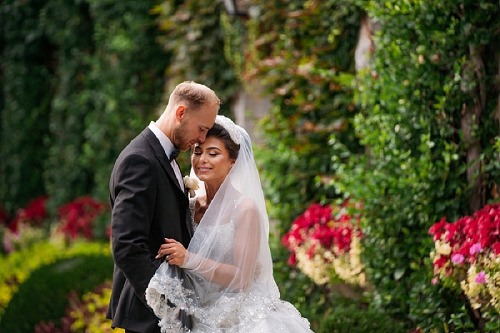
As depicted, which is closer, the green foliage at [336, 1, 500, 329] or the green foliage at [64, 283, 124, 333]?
the green foliage at [336, 1, 500, 329]

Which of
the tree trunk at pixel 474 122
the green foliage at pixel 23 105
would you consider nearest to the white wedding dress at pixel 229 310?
the tree trunk at pixel 474 122

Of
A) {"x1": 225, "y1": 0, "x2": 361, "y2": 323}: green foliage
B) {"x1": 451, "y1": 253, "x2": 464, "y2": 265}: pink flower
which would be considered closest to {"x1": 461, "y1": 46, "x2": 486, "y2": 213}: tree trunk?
{"x1": 451, "y1": 253, "x2": 464, "y2": 265}: pink flower

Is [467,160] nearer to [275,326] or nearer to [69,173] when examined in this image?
[275,326]

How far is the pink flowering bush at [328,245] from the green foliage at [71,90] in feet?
13.1

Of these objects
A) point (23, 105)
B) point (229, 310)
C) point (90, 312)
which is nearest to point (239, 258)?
point (229, 310)

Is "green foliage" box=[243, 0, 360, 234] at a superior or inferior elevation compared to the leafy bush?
superior

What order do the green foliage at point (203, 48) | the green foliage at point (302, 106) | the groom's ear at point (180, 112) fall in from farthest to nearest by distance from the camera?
1. the green foliage at point (203, 48)
2. the green foliage at point (302, 106)
3. the groom's ear at point (180, 112)

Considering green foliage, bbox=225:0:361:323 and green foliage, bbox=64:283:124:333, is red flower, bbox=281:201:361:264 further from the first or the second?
green foliage, bbox=64:283:124:333

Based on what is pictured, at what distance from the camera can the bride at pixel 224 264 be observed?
8.69 ft

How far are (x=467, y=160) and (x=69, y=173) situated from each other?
265 inches

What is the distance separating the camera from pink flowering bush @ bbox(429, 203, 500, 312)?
2.81m

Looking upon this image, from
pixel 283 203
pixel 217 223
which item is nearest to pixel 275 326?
pixel 217 223

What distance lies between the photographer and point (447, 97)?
3527mm

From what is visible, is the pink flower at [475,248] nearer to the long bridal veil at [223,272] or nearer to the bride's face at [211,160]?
the long bridal veil at [223,272]
